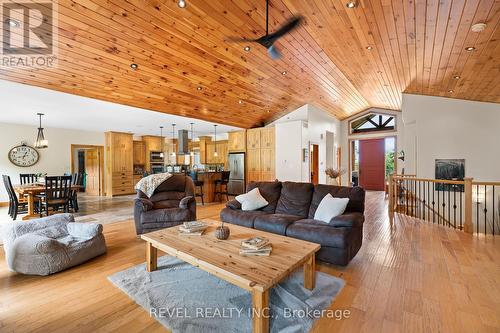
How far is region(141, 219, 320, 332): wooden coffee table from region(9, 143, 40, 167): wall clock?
7.67 meters

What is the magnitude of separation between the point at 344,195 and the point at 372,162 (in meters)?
8.54

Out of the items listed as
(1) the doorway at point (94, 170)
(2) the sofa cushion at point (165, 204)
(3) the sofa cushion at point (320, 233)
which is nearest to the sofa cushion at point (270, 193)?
(3) the sofa cushion at point (320, 233)

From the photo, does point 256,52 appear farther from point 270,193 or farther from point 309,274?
point 309,274

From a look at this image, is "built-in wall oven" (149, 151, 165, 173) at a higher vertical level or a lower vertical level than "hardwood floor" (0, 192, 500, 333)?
higher

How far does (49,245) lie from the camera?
2.50 m

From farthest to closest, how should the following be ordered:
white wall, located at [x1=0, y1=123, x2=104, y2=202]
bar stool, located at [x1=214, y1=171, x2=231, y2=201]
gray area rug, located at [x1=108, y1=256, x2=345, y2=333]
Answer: bar stool, located at [x1=214, y1=171, x2=231, y2=201]
white wall, located at [x1=0, y1=123, x2=104, y2=202]
gray area rug, located at [x1=108, y1=256, x2=345, y2=333]

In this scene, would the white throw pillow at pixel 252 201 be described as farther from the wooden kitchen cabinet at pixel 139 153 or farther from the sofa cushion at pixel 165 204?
the wooden kitchen cabinet at pixel 139 153

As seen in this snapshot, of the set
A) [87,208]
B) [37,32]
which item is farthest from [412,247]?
[87,208]

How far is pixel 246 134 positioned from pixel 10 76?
591 cm

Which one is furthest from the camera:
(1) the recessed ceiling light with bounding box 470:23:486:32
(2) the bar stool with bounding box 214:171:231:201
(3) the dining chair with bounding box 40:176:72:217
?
(2) the bar stool with bounding box 214:171:231:201

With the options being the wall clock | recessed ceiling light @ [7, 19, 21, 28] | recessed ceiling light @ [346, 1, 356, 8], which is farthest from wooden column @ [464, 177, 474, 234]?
the wall clock

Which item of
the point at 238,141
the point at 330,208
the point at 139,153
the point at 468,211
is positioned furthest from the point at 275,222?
the point at 139,153

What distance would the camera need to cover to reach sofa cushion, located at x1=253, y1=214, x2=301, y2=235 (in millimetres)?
3035

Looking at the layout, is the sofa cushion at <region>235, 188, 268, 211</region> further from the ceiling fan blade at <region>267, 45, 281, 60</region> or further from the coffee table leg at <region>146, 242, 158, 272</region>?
the ceiling fan blade at <region>267, 45, 281, 60</region>
